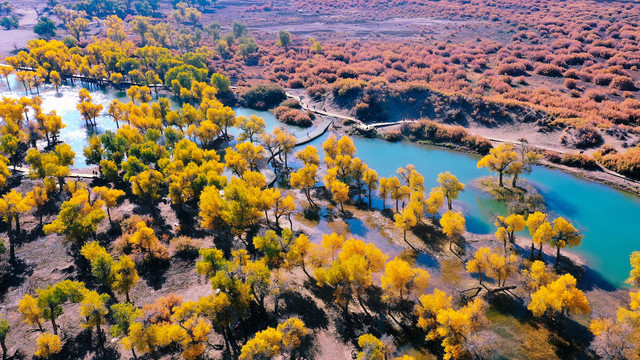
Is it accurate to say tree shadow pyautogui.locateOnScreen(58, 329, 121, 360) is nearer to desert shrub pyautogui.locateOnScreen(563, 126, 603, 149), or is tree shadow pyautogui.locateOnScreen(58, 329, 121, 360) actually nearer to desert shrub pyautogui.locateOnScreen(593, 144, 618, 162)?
desert shrub pyautogui.locateOnScreen(593, 144, 618, 162)

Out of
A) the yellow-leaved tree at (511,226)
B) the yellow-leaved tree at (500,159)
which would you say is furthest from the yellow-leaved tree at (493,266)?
the yellow-leaved tree at (500,159)

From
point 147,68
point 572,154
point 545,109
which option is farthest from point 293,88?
point 572,154

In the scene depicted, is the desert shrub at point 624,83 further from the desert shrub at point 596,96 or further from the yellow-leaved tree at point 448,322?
the yellow-leaved tree at point 448,322

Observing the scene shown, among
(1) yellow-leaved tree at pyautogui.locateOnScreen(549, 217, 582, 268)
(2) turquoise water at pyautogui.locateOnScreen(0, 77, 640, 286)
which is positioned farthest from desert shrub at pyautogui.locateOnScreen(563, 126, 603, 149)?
(1) yellow-leaved tree at pyautogui.locateOnScreen(549, 217, 582, 268)

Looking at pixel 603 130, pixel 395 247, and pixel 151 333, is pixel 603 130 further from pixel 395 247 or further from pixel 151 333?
pixel 151 333

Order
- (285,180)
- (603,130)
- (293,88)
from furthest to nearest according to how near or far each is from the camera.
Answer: (293,88) → (603,130) → (285,180)

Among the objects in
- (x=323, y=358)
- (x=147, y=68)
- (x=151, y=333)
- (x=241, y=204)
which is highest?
(x=147, y=68)

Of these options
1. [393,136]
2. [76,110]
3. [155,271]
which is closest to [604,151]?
[393,136]
